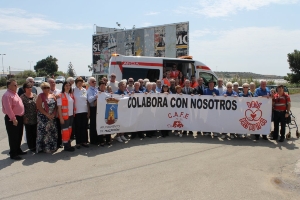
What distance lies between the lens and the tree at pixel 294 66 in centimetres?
5131

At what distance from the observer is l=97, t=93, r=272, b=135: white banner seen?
846 centimetres

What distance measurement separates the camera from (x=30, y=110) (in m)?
6.81

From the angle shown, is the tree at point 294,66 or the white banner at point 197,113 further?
the tree at point 294,66

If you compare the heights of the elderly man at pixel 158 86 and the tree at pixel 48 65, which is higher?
the tree at pixel 48 65

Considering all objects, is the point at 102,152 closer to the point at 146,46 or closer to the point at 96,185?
the point at 96,185

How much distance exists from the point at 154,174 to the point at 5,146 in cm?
481

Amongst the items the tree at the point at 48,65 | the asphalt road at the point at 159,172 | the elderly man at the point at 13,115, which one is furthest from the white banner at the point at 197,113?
the tree at the point at 48,65

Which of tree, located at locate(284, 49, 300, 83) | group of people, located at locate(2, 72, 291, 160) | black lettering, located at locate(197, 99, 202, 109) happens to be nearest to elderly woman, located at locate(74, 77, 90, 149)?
group of people, located at locate(2, 72, 291, 160)

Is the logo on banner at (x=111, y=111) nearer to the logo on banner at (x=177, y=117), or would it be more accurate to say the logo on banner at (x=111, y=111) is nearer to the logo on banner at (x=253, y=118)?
the logo on banner at (x=177, y=117)

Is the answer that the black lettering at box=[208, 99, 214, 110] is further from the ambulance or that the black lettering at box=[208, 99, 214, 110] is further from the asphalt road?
the ambulance

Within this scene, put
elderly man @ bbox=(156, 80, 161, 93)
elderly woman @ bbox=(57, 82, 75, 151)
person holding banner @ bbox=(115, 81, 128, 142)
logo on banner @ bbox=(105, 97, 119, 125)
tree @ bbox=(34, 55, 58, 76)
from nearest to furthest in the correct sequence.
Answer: elderly woman @ bbox=(57, 82, 75, 151)
logo on banner @ bbox=(105, 97, 119, 125)
person holding banner @ bbox=(115, 81, 128, 142)
elderly man @ bbox=(156, 80, 161, 93)
tree @ bbox=(34, 55, 58, 76)

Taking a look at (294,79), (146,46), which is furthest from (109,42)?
(294,79)

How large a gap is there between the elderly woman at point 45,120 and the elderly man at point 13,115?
427 mm

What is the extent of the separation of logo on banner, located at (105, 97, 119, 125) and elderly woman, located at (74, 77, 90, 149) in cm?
59
